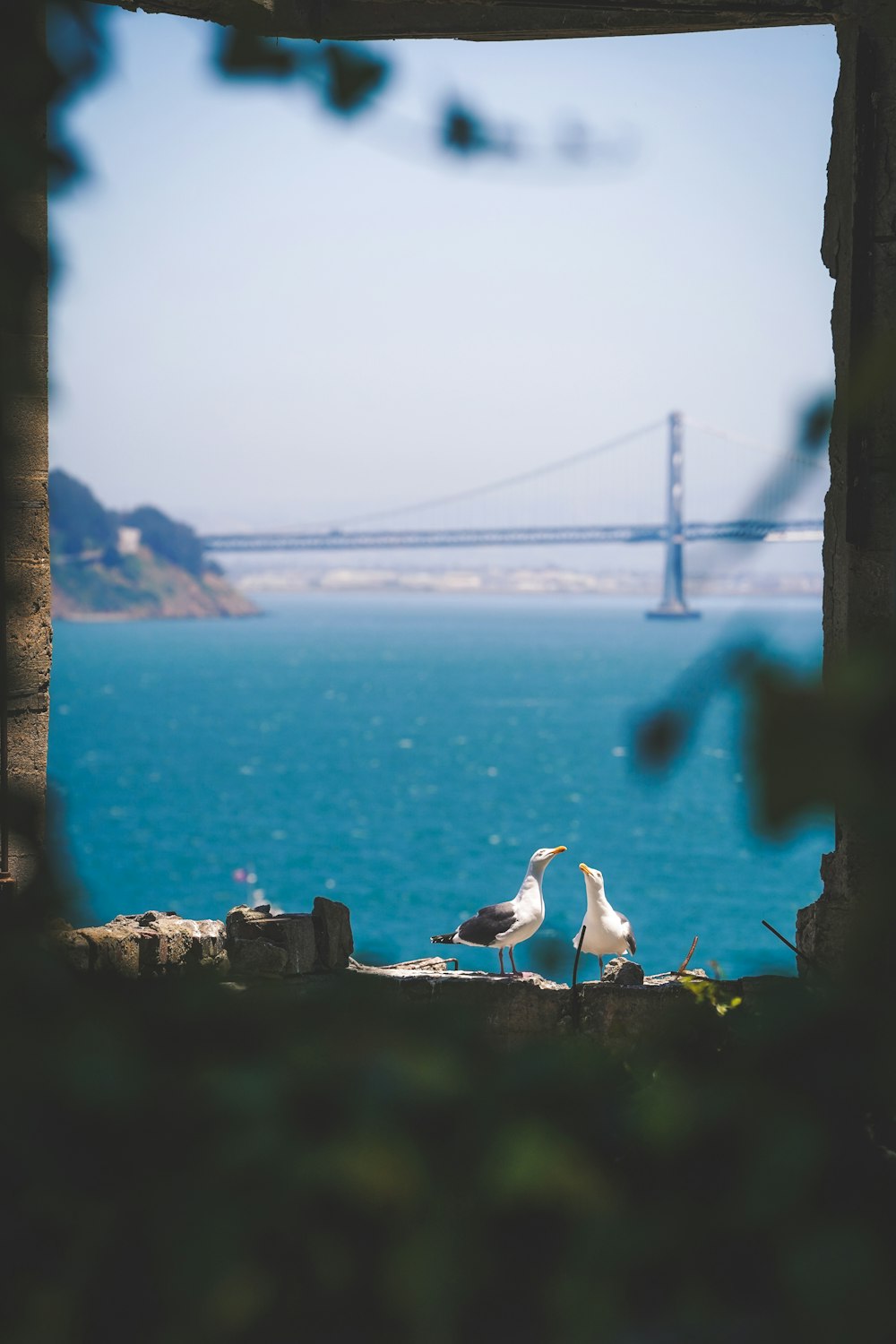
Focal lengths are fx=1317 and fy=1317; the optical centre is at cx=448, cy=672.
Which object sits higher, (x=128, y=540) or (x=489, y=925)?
(x=128, y=540)

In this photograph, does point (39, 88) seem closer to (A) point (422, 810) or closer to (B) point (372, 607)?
(A) point (422, 810)

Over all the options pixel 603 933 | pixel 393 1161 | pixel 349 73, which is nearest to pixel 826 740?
pixel 393 1161

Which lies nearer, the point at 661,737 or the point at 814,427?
the point at 661,737

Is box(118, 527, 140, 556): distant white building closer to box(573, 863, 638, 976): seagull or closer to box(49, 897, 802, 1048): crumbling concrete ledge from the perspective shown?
box(573, 863, 638, 976): seagull

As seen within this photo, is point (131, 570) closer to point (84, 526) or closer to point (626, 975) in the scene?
point (84, 526)

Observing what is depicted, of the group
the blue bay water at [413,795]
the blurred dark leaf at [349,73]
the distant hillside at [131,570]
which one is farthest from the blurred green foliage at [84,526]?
the blurred dark leaf at [349,73]

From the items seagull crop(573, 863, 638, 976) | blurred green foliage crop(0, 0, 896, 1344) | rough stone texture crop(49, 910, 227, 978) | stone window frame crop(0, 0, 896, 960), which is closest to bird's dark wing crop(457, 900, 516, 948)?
seagull crop(573, 863, 638, 976)
